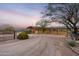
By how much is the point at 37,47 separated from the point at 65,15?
52 centimetres

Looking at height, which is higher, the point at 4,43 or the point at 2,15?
the point at 2,15

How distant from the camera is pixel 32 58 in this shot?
3020mm

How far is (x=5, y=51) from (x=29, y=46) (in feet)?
0.98

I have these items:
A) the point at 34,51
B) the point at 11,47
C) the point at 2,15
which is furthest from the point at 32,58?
the point at 2,15

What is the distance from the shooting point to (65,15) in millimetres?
3059

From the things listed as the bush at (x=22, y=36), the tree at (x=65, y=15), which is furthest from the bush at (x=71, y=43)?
the bush at (x=22, y=36)

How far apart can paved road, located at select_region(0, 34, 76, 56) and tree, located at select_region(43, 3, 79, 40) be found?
0.58 feet

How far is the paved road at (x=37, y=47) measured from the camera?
3.02 m

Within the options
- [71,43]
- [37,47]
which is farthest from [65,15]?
[37,47]

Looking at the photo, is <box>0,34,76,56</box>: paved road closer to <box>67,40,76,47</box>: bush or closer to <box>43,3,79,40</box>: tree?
<box>67,40,76,47</box>: bush

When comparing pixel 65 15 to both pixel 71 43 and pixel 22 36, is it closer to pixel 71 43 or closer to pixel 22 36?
pixel 71 43

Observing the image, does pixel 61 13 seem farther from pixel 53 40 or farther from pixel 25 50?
pixel 25 50

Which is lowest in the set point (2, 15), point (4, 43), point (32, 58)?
point (32, 58)

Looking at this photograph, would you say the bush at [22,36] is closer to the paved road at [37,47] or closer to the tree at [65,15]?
the paved road at [37,47]
